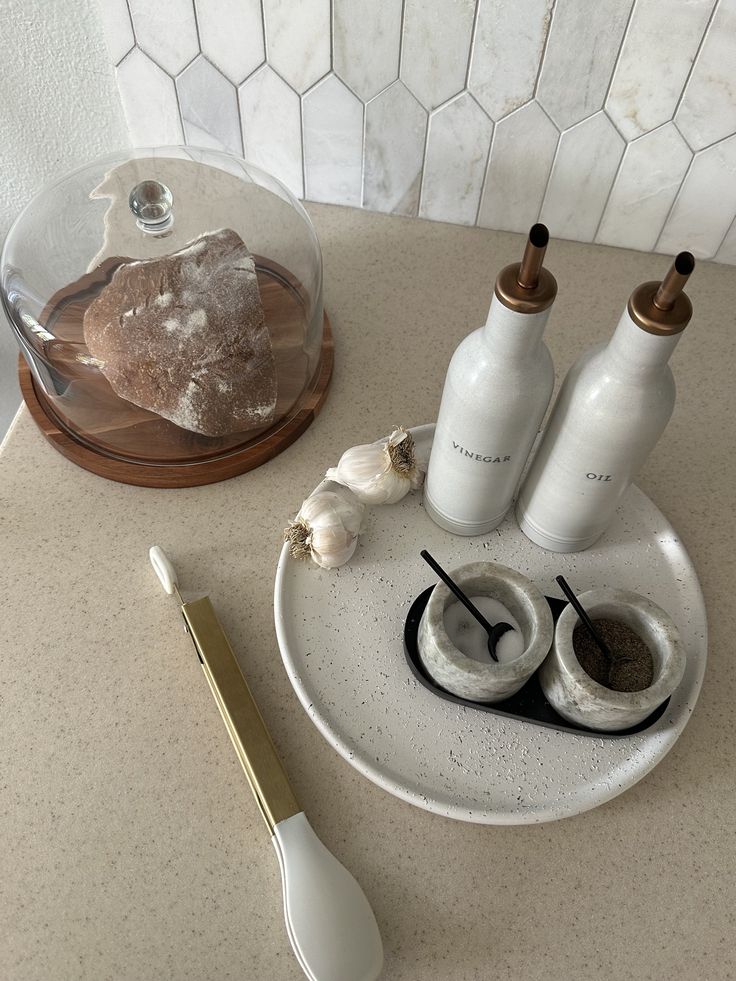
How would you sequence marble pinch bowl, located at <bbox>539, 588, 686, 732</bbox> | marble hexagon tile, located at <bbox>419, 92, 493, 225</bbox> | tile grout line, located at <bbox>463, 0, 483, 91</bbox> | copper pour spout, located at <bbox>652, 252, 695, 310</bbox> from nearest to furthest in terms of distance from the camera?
copper pour spout, located at <bbox>652, 252, 695, 310</bbox> < marble pinch bowl, located at <bbox>539, 588, 686, 732</bbox> < tile grout line, located at <bbox>463, 0, 483, 91</bbox> < marble hexagon tile, located at <bbox>419, 92, 493, 225</bbox>

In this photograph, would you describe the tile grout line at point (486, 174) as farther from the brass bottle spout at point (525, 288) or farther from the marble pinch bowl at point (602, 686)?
the marble pinch bowl at point (602, 686)

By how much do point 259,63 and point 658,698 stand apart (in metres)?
0.85

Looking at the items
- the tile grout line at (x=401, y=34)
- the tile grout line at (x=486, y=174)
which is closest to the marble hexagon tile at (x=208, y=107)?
the tile grout line at (x=401, y=34)

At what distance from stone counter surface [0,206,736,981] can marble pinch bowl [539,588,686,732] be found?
0.34ft

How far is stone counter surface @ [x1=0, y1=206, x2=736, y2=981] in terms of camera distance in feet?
1.88

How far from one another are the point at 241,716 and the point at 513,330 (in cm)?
39

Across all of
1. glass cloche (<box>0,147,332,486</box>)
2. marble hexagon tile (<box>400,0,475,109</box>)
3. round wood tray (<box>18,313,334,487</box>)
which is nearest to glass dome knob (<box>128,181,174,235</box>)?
glass cloche (<box>0,147,332,486</box>)

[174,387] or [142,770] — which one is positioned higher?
[174,387]

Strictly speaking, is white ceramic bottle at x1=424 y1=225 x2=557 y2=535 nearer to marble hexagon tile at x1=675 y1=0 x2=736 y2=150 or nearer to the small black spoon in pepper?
the small black spoon in pepper

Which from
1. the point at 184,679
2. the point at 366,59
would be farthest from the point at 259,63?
the point at 184,679

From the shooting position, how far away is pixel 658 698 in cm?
56

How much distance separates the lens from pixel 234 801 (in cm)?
63

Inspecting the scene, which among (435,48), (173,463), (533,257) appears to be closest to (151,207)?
(173,463)

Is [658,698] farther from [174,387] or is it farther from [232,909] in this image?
[174,387]
